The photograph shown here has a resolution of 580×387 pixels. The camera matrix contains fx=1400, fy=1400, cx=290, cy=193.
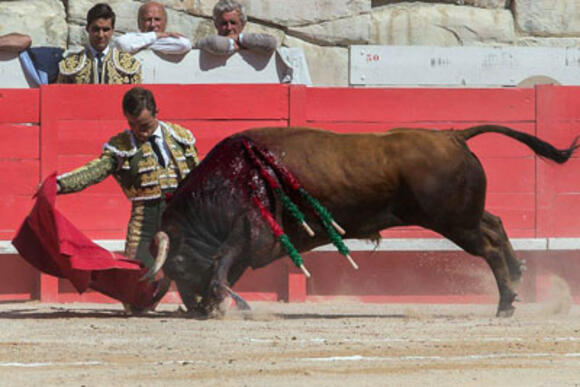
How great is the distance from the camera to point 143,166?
21.6 feet

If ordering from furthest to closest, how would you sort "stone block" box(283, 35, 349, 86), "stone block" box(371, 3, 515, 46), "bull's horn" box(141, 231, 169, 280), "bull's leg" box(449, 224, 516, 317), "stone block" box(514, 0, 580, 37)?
1. "stone block" box(514, 0, 580, 37)
2. "stone block" box(371, 3, 515, 46)
3. "stone block" box(283, 35, 349, 86)
4. "bull's leg" box(449, 224, 516, 317)
5. "bull's horn" box(141, 231, 169, 280)

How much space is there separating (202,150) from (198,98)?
0.96ft

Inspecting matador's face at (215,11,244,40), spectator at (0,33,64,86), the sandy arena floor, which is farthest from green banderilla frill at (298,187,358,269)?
spectator at (0,33,64,86)

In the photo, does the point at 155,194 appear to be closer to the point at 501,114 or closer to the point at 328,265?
the point at 328,265

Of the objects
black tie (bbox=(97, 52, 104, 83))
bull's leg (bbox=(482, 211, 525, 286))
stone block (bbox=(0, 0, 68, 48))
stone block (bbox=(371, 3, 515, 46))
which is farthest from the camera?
stone block (bbox=(371, 3, 515, 46))

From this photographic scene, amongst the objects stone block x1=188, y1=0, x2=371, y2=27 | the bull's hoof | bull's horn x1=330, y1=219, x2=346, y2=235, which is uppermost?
stone block x1=188, y1=0, x2=371, y2=27

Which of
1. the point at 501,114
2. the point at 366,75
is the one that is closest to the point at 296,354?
the point at 501,114

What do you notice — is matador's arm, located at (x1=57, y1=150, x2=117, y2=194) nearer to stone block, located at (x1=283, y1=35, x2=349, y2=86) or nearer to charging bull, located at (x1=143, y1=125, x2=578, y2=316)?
charging bull, located at (x1=143, y1=125, x2=578, y2=316)

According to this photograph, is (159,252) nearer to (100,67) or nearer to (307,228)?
(307,228)

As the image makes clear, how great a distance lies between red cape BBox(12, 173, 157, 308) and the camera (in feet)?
21.1

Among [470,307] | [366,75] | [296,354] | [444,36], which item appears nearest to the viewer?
[296,354]

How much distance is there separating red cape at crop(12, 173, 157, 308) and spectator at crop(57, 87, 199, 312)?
0.31 ft

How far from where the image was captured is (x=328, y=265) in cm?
797

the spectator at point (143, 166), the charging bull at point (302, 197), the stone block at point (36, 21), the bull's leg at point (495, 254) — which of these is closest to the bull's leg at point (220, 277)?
the charging bull at point (302, 197)
